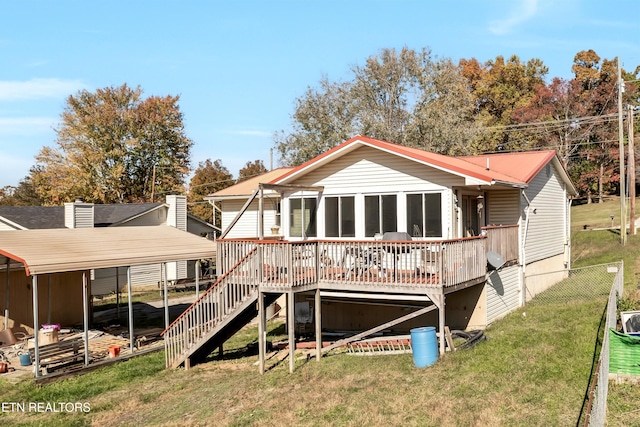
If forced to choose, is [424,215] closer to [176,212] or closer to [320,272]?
[320,272]

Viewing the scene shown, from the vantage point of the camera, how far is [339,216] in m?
17.6

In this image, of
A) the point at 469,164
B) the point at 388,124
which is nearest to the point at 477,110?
the point at 388,124

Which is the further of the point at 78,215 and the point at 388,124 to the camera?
the point at 388,124

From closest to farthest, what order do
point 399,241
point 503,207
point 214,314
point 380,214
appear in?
point 399,241 < point 214,314 < point 380,214 < point 503,207

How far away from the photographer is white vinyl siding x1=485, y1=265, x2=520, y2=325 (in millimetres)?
15605

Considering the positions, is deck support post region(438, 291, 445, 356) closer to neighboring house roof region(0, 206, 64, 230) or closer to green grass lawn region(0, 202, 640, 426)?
→ green grass lawn region(0, 202, 640, 426)

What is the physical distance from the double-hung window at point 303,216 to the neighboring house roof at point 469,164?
840 mm

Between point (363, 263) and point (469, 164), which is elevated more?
point (469, 164)

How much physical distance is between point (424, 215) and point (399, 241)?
11.3ft

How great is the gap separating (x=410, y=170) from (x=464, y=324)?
4.63 metres

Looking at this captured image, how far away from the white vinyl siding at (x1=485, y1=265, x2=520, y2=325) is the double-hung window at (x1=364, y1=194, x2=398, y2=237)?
317 cm

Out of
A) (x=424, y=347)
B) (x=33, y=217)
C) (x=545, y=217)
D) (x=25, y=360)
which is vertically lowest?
(x=25, y=360)

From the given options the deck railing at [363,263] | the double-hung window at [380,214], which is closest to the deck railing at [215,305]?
the deck railing at [363,263]

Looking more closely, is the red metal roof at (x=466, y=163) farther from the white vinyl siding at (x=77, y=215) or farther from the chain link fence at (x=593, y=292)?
the white vinyl siding at (x=77, y=215)
